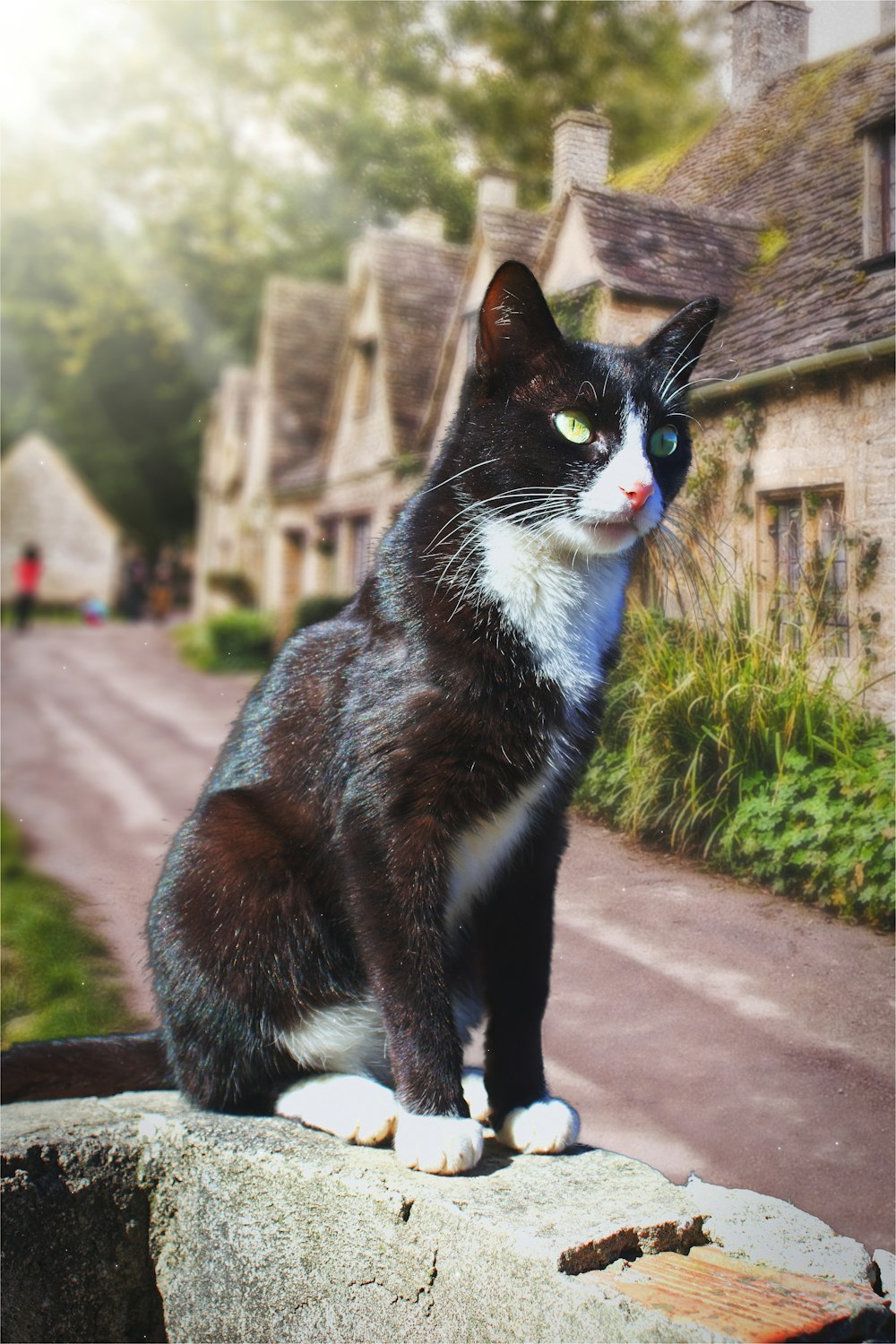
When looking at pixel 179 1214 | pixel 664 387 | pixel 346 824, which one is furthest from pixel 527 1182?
pixel 664 387

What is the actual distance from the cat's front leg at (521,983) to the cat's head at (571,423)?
0.52 m

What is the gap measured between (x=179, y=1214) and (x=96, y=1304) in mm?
342

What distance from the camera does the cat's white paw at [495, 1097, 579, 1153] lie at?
180cm

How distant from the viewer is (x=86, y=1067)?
2.26 m

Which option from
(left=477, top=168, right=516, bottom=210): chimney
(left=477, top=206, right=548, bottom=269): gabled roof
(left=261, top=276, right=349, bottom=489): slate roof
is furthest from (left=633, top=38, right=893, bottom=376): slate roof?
(left=261, top=276, right=349, bottom=489): slate roof

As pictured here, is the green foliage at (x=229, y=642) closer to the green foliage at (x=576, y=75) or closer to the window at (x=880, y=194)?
the green foliage at (x=576, y=75)

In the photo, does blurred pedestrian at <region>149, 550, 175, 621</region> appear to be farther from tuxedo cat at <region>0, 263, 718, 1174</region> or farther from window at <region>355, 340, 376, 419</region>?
tuxedo cat at <region>0, 263, 718, 1174</region>

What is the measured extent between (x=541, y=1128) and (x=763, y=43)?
189 cm

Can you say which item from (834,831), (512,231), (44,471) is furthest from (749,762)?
(44,471)

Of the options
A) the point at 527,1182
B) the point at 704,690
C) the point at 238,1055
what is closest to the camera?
the point at 527,1182

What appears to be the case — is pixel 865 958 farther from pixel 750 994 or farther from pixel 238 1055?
pixel 238 1055

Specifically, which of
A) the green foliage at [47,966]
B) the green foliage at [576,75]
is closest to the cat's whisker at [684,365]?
the green foliage at [576,75]

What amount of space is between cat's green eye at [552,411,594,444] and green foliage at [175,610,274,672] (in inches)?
40.7

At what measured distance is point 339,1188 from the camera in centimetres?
170
